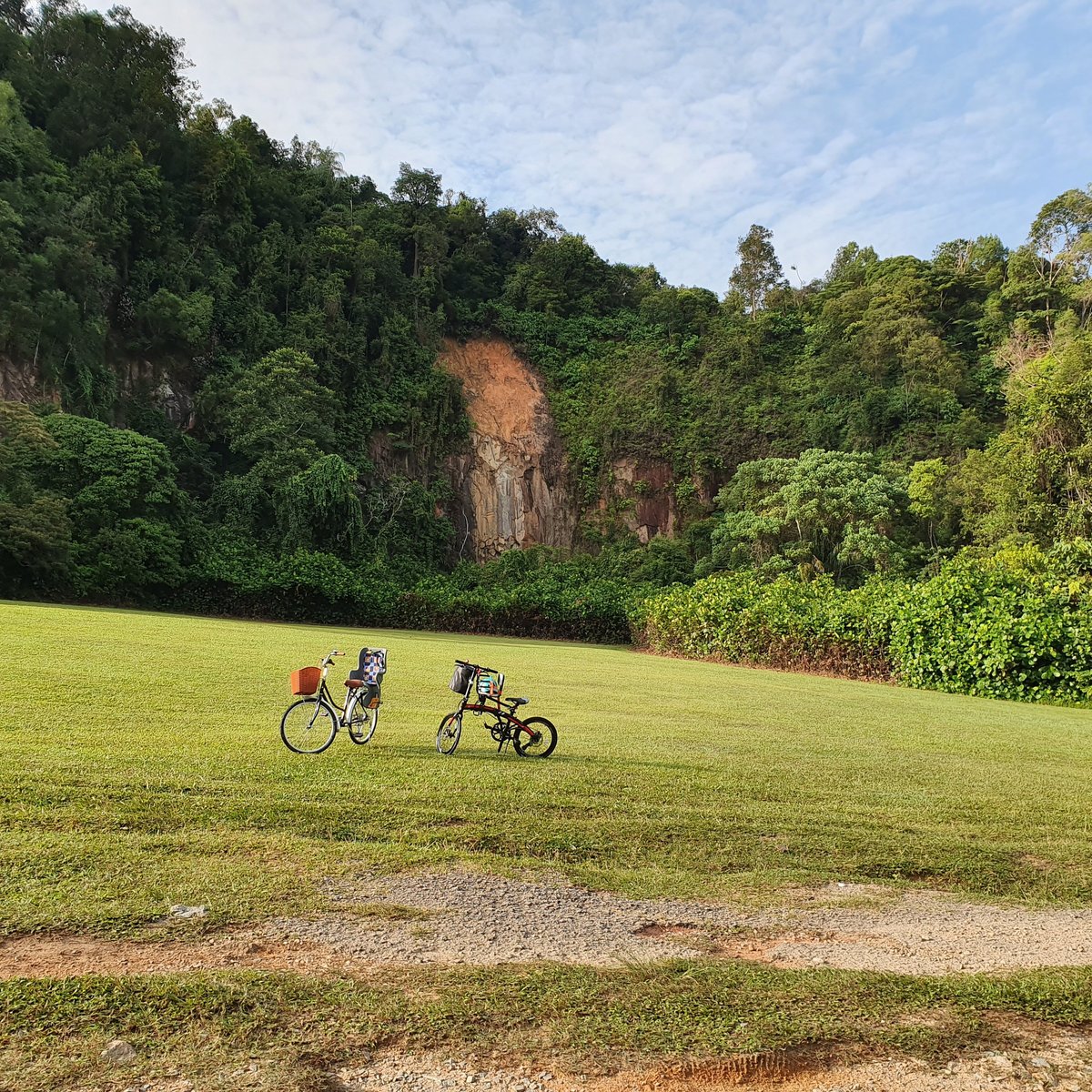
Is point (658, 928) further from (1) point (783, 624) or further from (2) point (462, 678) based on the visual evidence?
(1) point (783, 624)

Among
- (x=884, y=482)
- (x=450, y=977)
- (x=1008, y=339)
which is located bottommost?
(x=450, y=977)

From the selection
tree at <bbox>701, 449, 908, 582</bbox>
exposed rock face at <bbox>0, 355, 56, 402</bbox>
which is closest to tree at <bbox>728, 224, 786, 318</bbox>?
tree at <bbox>701, 449, 908, 582</bbox>

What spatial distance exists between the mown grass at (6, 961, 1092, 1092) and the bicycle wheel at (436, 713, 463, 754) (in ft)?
10.7

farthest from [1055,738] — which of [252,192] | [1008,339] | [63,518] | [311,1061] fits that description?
[252,192]

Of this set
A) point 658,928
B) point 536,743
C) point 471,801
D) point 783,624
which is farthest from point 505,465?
point 658,928

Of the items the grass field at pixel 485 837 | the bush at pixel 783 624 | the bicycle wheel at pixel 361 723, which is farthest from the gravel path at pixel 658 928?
the bush at pixel 783 624

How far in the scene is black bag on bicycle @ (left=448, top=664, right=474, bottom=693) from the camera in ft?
18.8

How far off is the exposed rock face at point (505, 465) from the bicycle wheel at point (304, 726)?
27949 millimetres

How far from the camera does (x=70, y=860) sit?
3.38 m

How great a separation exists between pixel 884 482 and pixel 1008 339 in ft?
31.5

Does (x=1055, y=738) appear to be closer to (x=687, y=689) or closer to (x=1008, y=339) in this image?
(x=687, y=689)

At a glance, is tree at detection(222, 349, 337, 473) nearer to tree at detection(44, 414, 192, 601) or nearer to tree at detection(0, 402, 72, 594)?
tree at detection(44, 414, 192, 601)

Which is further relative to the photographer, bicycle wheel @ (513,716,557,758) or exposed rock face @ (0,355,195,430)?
exposed rock face @ (0,355,195,430)

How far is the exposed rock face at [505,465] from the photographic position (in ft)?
114
